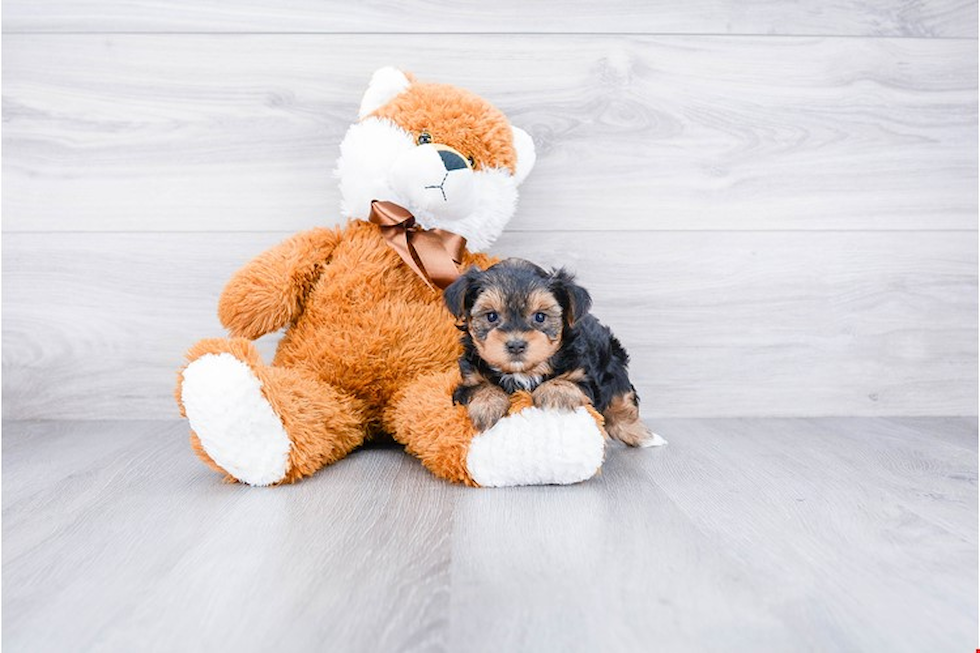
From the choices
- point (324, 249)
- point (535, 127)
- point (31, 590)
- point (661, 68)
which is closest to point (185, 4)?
point (324, 249)

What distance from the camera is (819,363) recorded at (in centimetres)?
173

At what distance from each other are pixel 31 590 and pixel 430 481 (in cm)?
55

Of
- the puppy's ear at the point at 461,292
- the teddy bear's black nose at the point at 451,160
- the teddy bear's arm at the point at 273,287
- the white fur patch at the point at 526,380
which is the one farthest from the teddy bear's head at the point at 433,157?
the white fur patch at the point at 526,380

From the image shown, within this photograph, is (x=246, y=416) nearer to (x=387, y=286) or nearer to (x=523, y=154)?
(x=387, y=286)

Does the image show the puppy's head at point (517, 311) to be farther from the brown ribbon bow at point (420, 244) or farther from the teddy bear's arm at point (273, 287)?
the teddy bear's arm at point (273, 287)

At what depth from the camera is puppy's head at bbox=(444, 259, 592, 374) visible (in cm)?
113

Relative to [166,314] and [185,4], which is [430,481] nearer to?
[166,314]

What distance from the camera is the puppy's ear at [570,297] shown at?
3.81 feet

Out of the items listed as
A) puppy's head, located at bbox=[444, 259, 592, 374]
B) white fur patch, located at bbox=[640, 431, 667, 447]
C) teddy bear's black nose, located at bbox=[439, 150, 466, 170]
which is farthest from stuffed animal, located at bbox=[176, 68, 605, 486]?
white fur patch, located at bbox=[640, 431, 667, 447]

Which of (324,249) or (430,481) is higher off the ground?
(324,249)

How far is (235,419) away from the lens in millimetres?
1145

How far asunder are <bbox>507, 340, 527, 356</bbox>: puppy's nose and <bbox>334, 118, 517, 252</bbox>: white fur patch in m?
0.36

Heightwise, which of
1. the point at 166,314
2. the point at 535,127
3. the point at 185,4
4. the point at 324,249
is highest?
the point at 185,4

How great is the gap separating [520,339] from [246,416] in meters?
0.40
